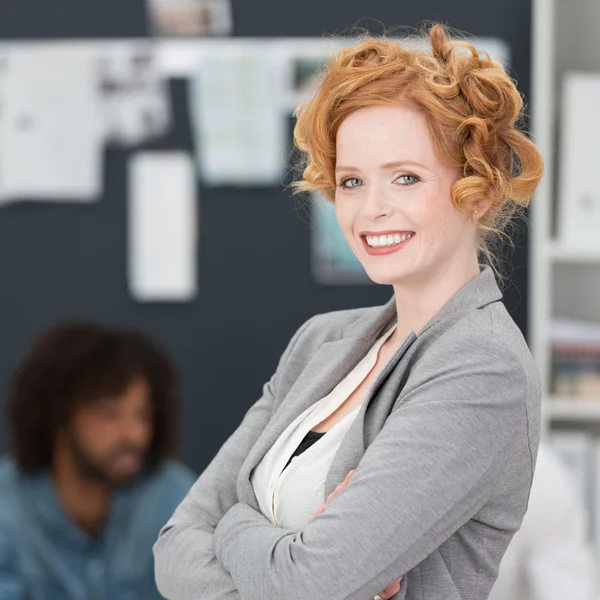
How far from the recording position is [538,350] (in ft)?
8.92

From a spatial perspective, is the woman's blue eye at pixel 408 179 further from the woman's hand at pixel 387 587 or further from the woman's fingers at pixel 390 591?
the woman's fingers at pixel 390 591

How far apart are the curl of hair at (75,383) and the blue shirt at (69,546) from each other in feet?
0.31

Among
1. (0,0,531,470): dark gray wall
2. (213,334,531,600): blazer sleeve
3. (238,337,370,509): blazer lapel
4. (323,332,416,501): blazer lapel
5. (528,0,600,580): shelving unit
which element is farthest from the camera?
(0,0,531,470): dark gray wall

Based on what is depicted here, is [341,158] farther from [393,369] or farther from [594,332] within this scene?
[594,332]

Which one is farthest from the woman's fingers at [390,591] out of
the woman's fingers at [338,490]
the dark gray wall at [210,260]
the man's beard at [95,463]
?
the dark gray wall at [210,260]

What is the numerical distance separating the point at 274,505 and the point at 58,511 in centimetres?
148

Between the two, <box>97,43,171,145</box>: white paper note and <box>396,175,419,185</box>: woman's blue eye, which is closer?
<box>396,175,419,185</box>: woman's blue eye

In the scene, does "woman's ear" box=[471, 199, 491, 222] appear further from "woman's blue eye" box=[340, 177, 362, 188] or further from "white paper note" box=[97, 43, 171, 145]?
"white paper note" box=[97, 43, 171, 145]

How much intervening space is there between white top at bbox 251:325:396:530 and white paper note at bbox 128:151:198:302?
66.1 inches

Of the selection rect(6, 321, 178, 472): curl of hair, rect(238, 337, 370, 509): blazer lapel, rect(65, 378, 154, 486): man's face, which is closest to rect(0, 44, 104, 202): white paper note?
rect(6, 321, 178, 472): curl of hair

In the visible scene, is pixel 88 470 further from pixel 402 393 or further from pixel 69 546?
pixel 402 393

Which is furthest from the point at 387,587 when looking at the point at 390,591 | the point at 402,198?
the point at 402,198

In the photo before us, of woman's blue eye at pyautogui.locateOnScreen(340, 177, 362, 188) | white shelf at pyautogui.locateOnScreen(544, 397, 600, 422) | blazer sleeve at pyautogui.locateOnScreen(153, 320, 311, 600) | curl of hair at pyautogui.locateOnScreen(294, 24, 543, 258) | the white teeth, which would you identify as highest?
curl of hair at pyautogui.locateOnScreen(294, 24, 543, 258)

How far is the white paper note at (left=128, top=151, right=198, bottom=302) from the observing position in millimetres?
2980
